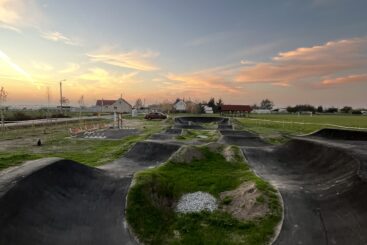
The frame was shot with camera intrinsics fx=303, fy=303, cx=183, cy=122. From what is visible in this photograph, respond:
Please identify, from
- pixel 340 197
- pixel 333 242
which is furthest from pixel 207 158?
pixel 333 242

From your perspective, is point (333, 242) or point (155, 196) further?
point (155, 196)

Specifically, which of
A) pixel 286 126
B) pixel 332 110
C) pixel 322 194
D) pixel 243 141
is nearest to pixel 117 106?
pixel 286 126

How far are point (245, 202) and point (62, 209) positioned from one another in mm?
7822

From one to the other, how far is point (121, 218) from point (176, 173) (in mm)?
6103

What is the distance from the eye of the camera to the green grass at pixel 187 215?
11531mm

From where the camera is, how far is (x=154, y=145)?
25406mm

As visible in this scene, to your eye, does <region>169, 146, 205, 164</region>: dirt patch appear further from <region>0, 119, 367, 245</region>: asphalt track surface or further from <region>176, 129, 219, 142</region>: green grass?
<region>176, 129, 219, 142</region>: green grass

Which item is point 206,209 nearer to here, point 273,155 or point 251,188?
point 251,188

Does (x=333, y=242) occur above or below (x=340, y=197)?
below

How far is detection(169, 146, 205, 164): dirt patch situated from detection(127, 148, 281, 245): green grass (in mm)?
2239

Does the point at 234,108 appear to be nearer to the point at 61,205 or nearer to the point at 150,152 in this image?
the point at 150,152

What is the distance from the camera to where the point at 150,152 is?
24.5 meters

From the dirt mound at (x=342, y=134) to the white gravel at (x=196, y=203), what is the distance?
19.2 m

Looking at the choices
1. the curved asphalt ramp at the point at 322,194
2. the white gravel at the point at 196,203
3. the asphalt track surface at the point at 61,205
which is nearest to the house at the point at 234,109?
the curved asphalt ramp at the point at 322,194
